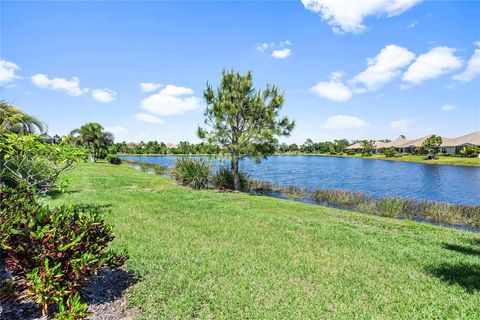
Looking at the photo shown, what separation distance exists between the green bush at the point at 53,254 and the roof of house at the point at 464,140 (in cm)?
9444

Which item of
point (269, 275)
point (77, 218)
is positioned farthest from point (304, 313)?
point (77, 218)

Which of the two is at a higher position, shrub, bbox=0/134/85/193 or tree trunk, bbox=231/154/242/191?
shrub, bbox=0/134/85/193

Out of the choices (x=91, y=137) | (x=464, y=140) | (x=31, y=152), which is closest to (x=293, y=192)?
(x=31, y=152)

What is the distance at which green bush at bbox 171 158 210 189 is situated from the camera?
19.2 meters

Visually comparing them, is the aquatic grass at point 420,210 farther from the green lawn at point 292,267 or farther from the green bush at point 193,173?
the green bush at point 193,173

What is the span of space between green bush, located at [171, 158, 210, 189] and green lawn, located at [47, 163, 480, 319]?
8428 mm

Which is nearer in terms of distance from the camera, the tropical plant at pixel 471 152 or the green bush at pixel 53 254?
the green bush at pixel 53 254

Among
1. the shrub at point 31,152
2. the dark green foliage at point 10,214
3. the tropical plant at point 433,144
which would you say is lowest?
the dark green foliage at point 10,214

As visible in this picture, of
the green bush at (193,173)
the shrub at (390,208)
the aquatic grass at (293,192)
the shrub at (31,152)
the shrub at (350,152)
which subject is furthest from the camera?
the shrub at (350,152)

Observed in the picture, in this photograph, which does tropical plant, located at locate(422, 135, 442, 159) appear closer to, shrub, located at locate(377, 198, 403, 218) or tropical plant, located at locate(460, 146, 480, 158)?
tropical plant, located at locate(460, 146, 480, 158)

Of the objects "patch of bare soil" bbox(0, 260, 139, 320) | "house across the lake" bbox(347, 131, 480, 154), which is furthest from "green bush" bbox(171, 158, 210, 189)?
"house across the lake" bbox(347, 131, 480, 154)

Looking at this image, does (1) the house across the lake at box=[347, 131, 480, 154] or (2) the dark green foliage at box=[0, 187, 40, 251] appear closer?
(2) the dark green foliage at box=[0, 187, 40, 251]

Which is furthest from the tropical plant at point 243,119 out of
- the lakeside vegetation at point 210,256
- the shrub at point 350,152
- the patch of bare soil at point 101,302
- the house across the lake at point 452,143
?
the shrub at point 350,152

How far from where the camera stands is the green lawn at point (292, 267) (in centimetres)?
442
